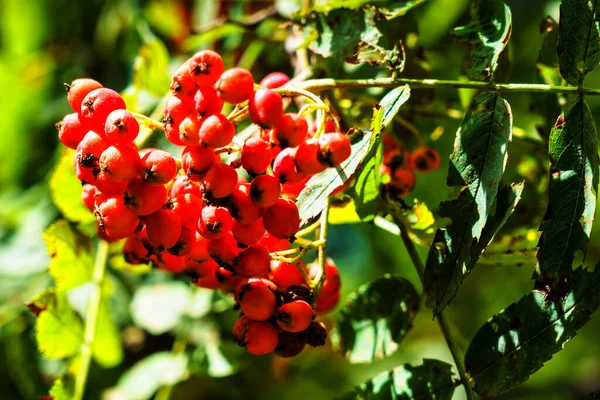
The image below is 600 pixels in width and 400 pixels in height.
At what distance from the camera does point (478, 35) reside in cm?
132

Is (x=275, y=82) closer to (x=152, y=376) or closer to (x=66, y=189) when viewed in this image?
(x=66, y=189)

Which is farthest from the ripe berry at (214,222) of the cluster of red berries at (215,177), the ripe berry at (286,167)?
the ripe berry at (286,167)

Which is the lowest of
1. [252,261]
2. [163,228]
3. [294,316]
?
[294,316]

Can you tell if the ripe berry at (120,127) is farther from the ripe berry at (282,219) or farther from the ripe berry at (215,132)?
the ripe berry at (282,219)

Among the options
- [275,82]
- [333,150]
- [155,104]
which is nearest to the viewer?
[333,150]

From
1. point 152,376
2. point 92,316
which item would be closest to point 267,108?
point 92,316

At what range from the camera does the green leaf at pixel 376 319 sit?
1.44 meters

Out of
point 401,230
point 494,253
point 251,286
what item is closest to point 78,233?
point 251,286

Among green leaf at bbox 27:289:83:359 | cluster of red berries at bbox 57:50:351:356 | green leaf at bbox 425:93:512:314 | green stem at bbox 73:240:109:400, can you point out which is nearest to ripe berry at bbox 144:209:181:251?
cluster of red berries at bbox 57:50:351:356

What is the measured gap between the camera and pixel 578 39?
1183 mm

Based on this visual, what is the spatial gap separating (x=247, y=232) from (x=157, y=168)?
0.59ft

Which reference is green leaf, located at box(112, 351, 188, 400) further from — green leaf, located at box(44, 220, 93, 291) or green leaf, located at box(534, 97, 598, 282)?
green leaf, located at box(534, 97, 598, 282)

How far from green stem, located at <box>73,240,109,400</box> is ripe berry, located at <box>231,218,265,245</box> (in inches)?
29.2

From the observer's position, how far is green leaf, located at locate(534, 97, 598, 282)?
1085 millimetres
